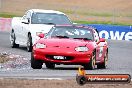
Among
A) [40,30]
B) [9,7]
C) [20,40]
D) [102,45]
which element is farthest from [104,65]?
[9,7]

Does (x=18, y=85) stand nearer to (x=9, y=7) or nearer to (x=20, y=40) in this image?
(x=20, y=40)

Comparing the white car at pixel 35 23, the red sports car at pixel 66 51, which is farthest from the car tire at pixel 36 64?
the white car at pixel 35 23

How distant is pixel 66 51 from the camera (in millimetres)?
18891

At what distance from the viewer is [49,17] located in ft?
88.4

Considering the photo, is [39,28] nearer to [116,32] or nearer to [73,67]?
[73,67]

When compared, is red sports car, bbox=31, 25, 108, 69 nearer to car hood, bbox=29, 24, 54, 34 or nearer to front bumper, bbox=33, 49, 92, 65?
front bumper, bbox=33, 49, 92, 65

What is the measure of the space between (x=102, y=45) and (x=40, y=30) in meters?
5.75

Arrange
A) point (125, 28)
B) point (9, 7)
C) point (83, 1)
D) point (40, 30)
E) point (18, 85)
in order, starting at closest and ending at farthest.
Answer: point (18, 85) → point (40, 30) → point (125, 28) → point (9, 7) → point (83, 1)

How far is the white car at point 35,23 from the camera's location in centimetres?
2600

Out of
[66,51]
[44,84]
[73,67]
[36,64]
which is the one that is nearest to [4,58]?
[73,67]

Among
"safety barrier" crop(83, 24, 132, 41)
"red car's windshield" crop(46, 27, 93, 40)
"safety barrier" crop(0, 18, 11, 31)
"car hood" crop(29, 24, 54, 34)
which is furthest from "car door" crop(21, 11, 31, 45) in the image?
"safety barrier" crop(0, 18, 11, 31)

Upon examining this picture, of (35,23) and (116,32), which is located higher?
(35,23)

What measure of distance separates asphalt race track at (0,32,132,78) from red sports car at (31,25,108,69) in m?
0.26

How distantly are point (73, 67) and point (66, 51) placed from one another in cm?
170
